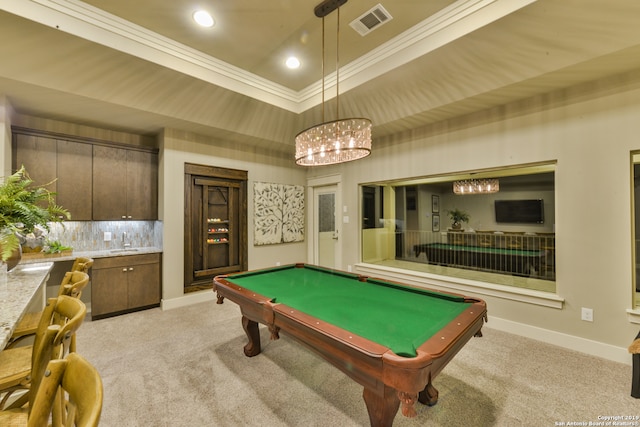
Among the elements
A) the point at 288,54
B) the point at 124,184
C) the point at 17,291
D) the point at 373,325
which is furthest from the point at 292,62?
the point at 17,291

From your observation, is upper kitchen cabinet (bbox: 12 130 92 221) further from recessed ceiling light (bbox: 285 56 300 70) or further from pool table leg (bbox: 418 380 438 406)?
pool table leg (bbox: 418 380 438 406)

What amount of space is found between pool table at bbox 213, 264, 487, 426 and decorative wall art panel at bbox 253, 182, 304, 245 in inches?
100

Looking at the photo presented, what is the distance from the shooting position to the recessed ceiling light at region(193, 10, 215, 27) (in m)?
2.61

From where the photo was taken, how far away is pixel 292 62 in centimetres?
344

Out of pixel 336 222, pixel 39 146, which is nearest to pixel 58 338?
pixel 39 146

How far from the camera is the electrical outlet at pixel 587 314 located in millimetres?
2741

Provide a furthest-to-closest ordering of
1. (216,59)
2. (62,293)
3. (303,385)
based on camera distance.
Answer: (216,59)
(303,385)
(62,293)

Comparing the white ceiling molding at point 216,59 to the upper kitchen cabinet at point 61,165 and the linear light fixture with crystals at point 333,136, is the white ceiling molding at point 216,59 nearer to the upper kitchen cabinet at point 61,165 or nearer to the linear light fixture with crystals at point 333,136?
the linear light fixture with crystals at point 333,136

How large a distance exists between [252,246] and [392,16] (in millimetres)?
4024

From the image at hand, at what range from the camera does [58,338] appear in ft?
3.39

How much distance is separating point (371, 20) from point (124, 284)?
4.46 metres

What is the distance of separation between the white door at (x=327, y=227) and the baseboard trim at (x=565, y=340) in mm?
2720

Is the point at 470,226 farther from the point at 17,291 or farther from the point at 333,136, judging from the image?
the point at 17,291

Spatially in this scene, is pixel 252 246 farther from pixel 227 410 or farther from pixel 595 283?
pixel 595 283
